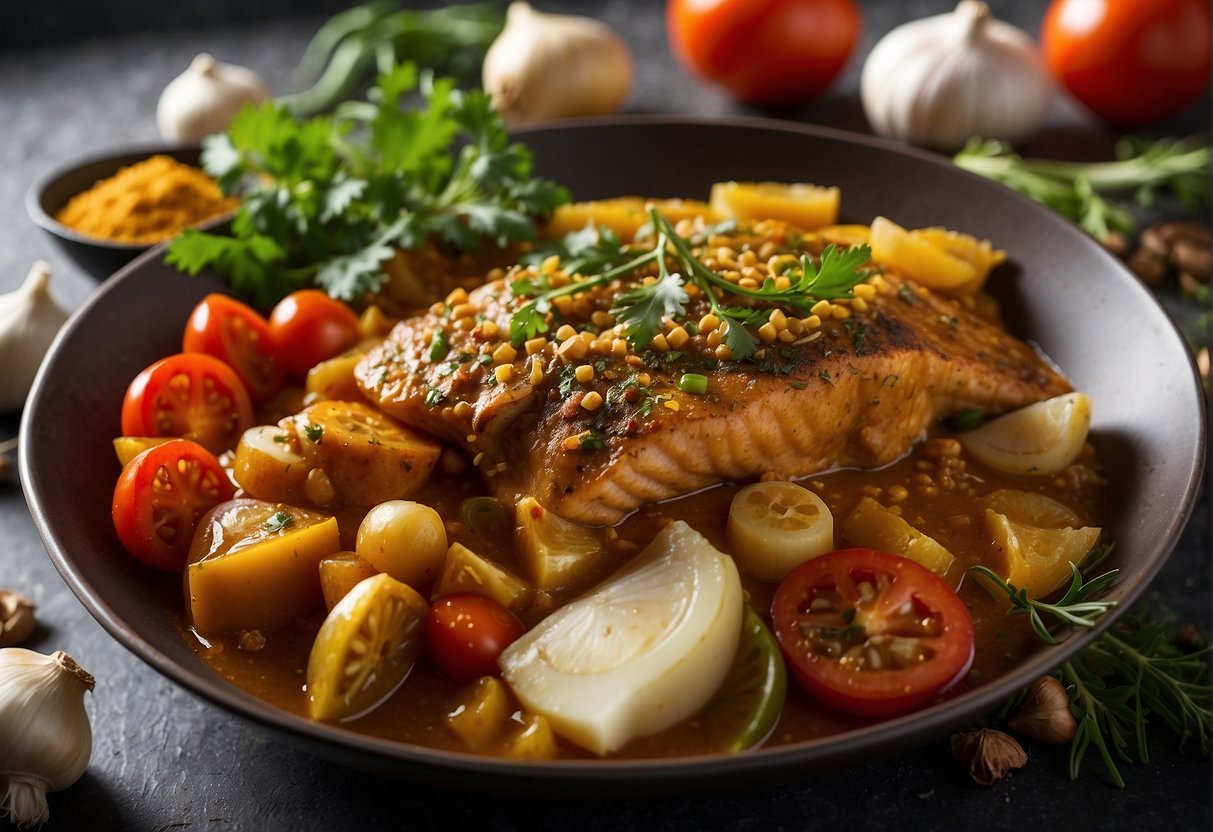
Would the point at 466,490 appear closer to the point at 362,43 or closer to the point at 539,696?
the point at 539,696

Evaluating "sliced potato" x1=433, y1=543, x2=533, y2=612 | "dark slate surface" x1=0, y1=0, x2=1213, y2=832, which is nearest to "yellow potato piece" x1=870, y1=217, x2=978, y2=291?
"dark slate surface" x1=0, y1=0, x2=1213, y2=832

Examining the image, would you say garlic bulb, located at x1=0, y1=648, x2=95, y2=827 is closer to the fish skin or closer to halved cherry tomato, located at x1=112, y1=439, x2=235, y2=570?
halved cherry tomato, located at x1=112, y1=439, x2=235, y2=570

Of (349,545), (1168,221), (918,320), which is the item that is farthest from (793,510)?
(1168,221)

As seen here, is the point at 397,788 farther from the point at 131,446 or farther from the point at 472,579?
the point at 131,446

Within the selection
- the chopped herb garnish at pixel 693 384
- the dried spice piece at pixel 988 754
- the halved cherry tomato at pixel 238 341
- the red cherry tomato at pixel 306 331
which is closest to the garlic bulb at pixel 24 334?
the halved cherry tomato at pixel 238 341

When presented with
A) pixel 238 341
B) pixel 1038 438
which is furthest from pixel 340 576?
pixel 1038 438

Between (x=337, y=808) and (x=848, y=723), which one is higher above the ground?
(x=848, y=723)
